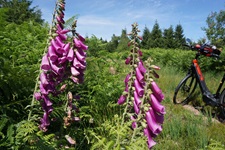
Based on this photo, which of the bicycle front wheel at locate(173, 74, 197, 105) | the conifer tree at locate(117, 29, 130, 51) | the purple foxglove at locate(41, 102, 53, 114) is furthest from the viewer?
the conifer tree at locate(117, 29, 130, 51)

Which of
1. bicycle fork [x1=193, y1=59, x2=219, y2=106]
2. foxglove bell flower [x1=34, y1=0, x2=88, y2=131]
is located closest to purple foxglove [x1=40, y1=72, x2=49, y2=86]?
foxglove bell flower [x1=34, y1=0, x2=88, y2=131]

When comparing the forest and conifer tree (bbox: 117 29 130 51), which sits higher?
conifer tree (bbox: 117 29 130 51)

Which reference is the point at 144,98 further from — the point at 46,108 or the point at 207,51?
the point at 207,51

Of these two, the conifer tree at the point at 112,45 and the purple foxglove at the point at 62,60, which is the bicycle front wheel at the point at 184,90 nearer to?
the purple foxglove at the point at 62,60

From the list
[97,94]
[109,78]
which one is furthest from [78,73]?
[109,78]

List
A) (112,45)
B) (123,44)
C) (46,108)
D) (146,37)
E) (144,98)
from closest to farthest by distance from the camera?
(144,98)
(46,108)
(123,44)
(112,45)
(146,37)

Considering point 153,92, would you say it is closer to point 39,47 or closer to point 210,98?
point 39,47

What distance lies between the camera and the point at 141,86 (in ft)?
5.45

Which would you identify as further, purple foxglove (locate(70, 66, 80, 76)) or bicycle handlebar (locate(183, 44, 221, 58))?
bicycle handlebar (locate(183, 44, 221, 58))

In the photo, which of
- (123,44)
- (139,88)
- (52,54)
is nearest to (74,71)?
(52,54)

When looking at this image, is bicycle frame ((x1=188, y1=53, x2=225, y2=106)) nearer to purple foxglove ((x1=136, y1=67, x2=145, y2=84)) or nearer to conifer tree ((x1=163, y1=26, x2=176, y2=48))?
purple foxglove ((x1=136, y1=67, x2=145, y2=84))

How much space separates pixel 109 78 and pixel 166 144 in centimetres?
113

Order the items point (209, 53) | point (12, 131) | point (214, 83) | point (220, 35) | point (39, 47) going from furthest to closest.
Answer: point (220, 35)
point (214, 83)
point (209, 53)
point (39, 47)
point (12, 131)

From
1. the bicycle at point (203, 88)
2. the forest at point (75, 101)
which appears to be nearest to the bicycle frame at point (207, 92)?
the bicycle at point (203, 88)
